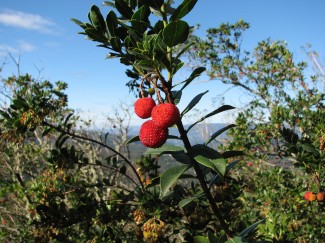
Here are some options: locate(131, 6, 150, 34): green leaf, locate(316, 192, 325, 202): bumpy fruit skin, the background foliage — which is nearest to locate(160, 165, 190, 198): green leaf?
the background foliage

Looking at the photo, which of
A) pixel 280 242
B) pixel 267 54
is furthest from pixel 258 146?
pixel 267 54

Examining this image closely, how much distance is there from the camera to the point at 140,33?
4.30 feet

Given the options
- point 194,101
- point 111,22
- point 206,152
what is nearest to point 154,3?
point 111,22

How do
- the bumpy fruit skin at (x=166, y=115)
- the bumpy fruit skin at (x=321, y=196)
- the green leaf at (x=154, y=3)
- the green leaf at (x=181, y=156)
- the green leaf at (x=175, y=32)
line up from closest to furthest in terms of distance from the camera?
1. the green leaf at (x=175, y=32)
2. the bumpy fruit skin at (x=166, y=115)
3. the green leaf at (x=154, y=3)
4. the green leaf at (x=181, y=156)
5. the bumpy fruit skin at (x=321, y=196)

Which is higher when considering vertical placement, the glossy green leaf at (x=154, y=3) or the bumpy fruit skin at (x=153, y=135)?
the glossy green leaf at (x=154, y=3)

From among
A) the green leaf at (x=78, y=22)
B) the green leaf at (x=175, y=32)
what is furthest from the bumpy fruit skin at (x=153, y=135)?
the green leaf at (x=78, y=22)

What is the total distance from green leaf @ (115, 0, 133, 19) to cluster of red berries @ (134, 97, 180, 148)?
1.40 feet

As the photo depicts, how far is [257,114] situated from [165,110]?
549 centimetres

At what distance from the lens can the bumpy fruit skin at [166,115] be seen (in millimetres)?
1191

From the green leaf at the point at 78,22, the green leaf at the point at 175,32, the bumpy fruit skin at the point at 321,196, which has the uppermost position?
the green leaf at the point at 78,22

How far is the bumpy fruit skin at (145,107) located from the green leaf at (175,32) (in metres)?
0.30

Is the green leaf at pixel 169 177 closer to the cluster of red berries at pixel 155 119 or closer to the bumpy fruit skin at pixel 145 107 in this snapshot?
the cluster of red berries at pixel 155 119

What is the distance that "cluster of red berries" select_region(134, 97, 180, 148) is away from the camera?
1.20 m

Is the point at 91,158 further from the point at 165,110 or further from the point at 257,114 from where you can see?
the point at 165,110
